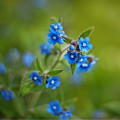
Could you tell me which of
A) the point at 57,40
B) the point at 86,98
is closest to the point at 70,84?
the point at 86,98

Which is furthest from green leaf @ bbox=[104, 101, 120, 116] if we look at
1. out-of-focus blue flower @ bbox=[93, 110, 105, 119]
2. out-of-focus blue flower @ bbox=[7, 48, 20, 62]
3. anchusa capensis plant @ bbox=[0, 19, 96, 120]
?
out-of-focus blue flower @ bbox=[7, 48, 20, 62]

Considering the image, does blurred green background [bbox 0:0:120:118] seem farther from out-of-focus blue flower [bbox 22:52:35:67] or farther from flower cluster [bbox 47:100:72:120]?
flower cluster [bbox 47:100:72:120]

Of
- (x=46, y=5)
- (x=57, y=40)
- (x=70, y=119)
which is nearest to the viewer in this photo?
(x=57, y=40)

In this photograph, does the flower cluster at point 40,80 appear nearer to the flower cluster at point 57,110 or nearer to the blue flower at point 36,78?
the blue flower at point 36,78

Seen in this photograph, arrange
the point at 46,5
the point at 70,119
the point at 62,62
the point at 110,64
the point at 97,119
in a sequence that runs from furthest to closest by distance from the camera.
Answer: the point at 46,5
the point at 110,64
the point at 97,119
the point at 70,119
the point at 62,62

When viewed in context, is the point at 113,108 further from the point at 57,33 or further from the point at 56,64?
the point at 57,33

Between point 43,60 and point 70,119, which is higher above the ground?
point 43,60

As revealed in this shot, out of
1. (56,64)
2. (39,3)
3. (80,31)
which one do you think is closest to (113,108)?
(56,64)

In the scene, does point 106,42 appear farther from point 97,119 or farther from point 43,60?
point 43,60
